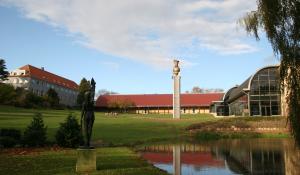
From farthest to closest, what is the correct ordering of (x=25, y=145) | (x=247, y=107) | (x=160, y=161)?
(x=247, y=107), (x=25, y=145), (x=160, y=161)

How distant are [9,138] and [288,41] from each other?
58.8 ft

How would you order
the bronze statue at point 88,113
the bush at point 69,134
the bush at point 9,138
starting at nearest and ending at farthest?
the bronze statue at point 88,113 → the bush at point 9,138 → the bush at point 69,134

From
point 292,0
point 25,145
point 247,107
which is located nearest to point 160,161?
point 25,145

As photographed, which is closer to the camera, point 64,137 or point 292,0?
point 292,0

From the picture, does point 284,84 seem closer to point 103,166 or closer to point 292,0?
point 292,0

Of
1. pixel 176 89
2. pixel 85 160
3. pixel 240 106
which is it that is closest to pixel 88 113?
pixel 85 160

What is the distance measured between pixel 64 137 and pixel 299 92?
16452 mm

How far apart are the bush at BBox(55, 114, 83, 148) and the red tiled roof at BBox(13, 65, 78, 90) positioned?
3097 inches

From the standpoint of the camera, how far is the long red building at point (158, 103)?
3989 inches

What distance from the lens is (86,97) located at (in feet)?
44.7

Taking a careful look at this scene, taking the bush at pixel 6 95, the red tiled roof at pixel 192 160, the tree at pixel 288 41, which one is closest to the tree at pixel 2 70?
the bush at pixel 6 95

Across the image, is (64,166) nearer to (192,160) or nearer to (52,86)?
(192,160)

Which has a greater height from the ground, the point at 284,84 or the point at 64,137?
the point at 284,84

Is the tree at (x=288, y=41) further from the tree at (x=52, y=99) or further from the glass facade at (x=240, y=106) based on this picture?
the tree at (x=52, y=99)
